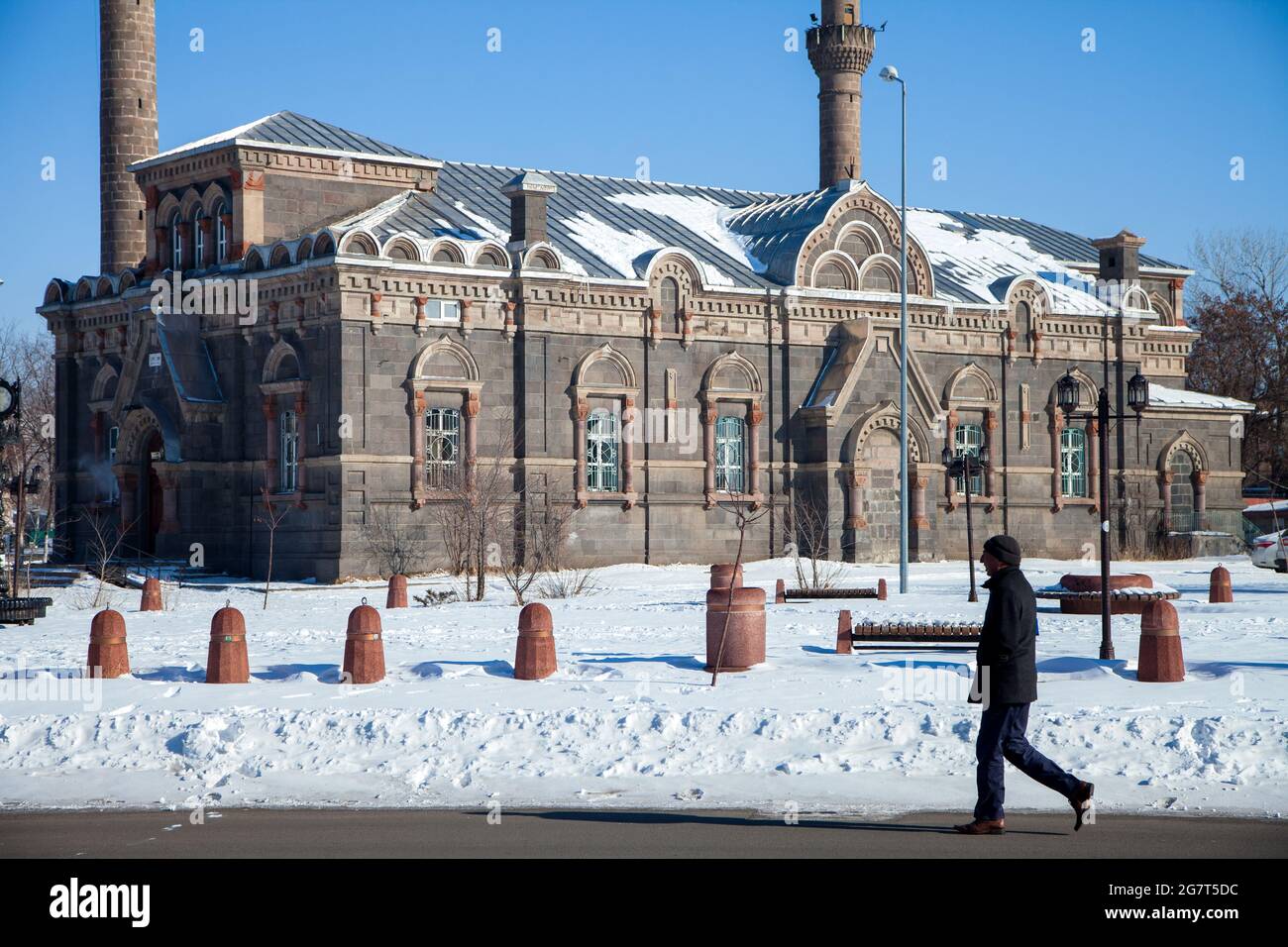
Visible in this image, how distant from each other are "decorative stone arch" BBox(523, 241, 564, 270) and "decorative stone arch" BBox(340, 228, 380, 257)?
11.6ft

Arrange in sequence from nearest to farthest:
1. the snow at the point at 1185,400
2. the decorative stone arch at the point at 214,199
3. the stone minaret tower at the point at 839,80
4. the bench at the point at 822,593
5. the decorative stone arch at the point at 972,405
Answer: the bench at the point at 822,593, the decorative stone arch at the point at 214,199, the decorative stone arch at the point at 972,405, the snow at the point at 1185,400, the stone minaret tower at the point at 839,80

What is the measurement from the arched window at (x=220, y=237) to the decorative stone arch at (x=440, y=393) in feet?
20.9

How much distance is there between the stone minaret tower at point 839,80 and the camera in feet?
172

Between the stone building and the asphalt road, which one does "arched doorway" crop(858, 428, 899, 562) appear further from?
the asphalt road

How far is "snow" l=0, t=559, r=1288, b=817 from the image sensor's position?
12945 millimetres

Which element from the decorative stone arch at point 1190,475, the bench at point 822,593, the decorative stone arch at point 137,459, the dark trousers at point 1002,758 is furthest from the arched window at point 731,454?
the dark trousers at point 1002,758

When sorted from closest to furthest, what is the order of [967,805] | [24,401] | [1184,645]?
[967,805] → [1184,645] → [24,401]

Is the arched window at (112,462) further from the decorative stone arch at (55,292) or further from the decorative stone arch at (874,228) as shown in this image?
the decorative stone arch at (874,228)

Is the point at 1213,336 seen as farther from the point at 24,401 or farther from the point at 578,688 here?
the point at 578,688

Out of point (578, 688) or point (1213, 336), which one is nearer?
point (578, 688)

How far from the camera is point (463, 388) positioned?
39.1 meters

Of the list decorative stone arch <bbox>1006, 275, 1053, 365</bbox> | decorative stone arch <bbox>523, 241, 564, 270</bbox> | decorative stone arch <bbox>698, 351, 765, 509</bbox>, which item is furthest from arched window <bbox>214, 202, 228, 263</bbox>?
decorative stone arch <bbox>1006, 275, 1053, 365</bbox>
